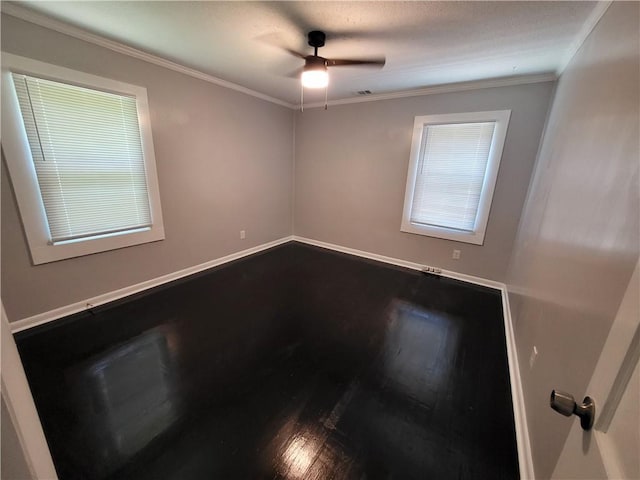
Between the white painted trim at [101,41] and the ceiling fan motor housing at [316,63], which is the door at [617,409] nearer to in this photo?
the ceiling fan motor housing at [316,63]

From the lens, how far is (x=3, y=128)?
1836mm

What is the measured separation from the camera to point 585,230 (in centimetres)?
107

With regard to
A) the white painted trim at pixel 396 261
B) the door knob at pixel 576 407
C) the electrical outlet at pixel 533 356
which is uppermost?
the door knob at pixel 576 407

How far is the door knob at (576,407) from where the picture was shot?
1.74ft

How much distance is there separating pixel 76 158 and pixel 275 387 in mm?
2538

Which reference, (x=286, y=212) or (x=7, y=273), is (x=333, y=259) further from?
(x=7, y=273)

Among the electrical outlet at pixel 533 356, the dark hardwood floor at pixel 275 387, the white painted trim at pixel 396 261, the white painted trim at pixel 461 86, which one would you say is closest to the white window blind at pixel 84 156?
the dark hardwood floor at pixel 275 387

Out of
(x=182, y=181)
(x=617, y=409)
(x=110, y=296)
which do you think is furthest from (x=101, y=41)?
(x=617, y=409)

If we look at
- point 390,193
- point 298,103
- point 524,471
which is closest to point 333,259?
point 390,193

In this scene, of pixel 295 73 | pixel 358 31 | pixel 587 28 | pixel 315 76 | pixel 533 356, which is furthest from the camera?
pixel 295 73

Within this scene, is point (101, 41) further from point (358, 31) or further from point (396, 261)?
point (396, 261)

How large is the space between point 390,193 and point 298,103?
2092mm

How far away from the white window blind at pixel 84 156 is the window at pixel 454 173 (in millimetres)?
3276

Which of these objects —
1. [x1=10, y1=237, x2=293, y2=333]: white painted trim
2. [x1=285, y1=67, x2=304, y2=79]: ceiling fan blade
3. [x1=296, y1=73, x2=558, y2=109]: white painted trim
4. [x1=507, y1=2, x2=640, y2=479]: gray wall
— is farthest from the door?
[x1=10, y1=237, x2=293, y2=333]: white painted trim
